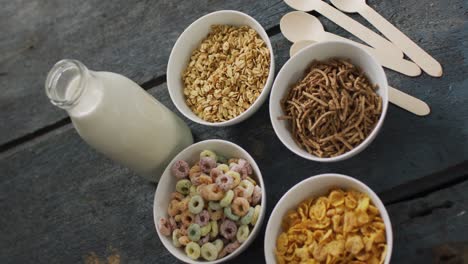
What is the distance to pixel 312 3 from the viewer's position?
3.03 ft

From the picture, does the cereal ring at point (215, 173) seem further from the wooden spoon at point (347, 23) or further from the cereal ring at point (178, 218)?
the wooden spoon at point (347, 23)

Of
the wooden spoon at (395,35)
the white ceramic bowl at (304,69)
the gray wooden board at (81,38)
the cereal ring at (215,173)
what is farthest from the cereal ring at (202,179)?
the wooden spoon at (395,35)

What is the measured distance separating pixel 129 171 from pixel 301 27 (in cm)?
36

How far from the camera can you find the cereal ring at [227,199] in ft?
2.69

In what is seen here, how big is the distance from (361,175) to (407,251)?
0.40 feet

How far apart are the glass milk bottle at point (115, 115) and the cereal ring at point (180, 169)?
28 mm

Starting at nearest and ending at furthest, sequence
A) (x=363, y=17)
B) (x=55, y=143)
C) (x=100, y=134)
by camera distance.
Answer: (x=100, y=134) → (x=363, y=17) → (x=55, y=143)

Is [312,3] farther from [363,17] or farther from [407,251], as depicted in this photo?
[407,251]

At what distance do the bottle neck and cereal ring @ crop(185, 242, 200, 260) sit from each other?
0.84 feet

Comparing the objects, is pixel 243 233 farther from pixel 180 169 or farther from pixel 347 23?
pixel 347 23

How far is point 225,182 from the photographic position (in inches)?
32.7

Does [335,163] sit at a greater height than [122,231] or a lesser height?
greater

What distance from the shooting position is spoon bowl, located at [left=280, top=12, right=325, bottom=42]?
92cm

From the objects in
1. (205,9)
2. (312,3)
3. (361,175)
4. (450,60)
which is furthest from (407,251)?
(205,9)
